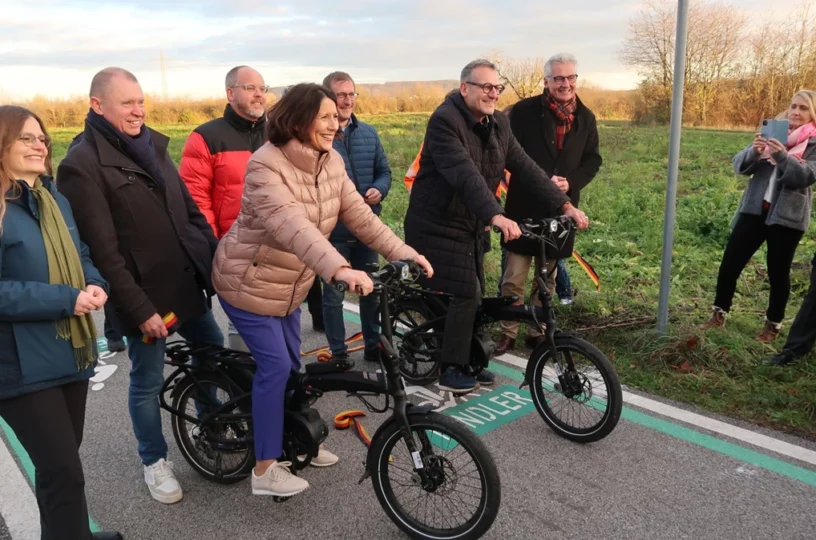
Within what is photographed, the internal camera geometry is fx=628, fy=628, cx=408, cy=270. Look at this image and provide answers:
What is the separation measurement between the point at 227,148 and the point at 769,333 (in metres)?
4.45

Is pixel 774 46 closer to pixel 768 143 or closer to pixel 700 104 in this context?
pixel 700 104

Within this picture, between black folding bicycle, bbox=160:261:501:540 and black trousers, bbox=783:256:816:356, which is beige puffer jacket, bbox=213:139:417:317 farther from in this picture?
black trousers, bbox=783:256:816:356

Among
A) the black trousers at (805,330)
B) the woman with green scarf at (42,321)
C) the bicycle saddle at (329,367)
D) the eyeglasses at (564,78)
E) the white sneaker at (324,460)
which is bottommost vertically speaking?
the white sneaker at (324,460)

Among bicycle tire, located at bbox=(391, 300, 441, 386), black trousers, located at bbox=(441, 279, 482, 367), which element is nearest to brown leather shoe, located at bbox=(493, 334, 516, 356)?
bicycle tire, located at bbox=(391, 300, 441, 386)

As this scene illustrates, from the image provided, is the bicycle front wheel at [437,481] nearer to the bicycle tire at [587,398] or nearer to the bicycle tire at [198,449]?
the bicycle tire at [198,449]

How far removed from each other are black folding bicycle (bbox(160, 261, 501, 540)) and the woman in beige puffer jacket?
0.15 meters

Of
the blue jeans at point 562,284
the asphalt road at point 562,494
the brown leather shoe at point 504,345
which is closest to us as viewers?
the asphalt road at point 562,494

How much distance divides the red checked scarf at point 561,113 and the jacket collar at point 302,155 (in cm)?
269

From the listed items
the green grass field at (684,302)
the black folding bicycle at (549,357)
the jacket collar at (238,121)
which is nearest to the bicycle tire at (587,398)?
the black folding bicycle at (549,357)

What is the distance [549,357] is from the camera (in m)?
3.94

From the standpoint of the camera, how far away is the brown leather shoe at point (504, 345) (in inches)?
208

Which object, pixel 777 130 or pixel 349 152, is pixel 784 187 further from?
pixel 349 152

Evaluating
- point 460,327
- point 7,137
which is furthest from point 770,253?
point 7,137

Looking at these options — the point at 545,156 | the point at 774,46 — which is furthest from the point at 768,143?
the point at 774,46
